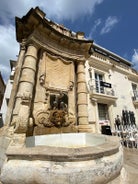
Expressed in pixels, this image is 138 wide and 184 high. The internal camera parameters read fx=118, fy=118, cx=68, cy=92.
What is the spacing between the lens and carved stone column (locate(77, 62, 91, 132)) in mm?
4885

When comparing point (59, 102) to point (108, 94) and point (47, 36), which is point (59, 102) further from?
point (108, 94)

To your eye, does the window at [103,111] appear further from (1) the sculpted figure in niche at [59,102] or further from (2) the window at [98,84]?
(1) the sculpted figure in niche at [59,102]

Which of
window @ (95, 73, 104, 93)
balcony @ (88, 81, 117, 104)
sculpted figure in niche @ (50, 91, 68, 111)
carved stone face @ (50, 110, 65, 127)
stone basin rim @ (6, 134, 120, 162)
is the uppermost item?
window @ (95, 73, 104, 93)

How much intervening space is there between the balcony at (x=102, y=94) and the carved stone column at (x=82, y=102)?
398cm

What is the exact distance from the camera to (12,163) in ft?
5.09

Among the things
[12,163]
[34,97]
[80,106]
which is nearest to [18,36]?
[34,97]

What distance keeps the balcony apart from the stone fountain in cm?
408

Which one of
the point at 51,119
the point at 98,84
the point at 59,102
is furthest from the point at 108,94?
the point at 51,119

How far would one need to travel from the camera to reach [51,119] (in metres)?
4.00

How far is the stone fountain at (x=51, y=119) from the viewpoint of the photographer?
1.45 metres

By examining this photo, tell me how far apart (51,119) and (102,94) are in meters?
6.79

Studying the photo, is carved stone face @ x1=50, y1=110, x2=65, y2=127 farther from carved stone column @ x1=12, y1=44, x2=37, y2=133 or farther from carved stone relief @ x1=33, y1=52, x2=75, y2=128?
carved stone column @ x1=12, y1=44, x2=37, y2=133

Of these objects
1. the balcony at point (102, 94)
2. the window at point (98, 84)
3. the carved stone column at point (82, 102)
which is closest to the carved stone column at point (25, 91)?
the carved stone column at point (82, 102)

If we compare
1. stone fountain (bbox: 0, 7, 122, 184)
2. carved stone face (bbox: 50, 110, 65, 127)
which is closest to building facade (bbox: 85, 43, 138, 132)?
stone fountain (bbox: 0, 7, 122, 184)
